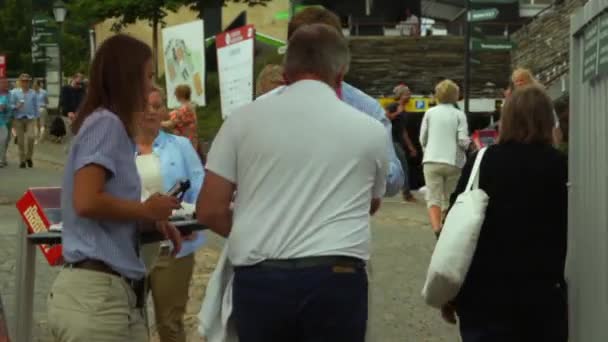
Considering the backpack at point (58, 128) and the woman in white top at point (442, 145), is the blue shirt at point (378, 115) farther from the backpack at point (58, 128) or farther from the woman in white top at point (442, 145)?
the backpack at point (58, 128)

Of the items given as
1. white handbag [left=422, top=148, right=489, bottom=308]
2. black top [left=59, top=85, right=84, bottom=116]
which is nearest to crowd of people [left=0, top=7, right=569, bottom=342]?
white handbag [left=422, top=148, right=489, bottom=308]

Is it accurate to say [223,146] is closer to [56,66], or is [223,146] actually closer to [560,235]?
[560,235]

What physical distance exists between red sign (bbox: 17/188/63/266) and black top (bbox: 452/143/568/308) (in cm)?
185

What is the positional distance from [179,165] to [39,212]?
141 cm

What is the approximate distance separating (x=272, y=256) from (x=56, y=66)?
3485 centimetres

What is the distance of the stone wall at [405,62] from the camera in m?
34.8

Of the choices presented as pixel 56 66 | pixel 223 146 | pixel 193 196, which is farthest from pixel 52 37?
pixel 223 146

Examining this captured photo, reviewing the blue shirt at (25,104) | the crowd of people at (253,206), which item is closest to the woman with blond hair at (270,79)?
the crowd of people at (253,206)

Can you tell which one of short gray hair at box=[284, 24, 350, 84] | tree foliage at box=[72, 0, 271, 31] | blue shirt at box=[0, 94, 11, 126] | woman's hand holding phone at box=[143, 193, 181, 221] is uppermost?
tree foliage at box=[72, 0, 271, 31]

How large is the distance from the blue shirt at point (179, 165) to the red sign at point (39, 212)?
3.35 feet

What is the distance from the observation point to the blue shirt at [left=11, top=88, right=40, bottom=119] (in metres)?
26.2

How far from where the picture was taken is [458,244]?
18.7 feet

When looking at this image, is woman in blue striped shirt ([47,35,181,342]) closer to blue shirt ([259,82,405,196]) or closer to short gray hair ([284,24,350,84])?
short gray hair ([284,24,350,84])

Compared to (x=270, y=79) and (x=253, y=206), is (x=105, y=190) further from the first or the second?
(x=270, y=79)
